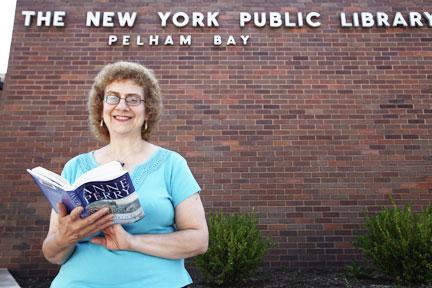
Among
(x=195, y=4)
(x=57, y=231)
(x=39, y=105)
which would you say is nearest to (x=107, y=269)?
(x=57, y=231)

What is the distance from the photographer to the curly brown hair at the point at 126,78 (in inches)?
78.9

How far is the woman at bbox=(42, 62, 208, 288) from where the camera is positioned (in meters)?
1.62

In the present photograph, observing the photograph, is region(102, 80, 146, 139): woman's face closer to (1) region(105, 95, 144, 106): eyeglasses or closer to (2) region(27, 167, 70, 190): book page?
(1) region(105, 95, 144, 106): eyeglasses

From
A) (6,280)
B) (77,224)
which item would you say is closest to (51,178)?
(77,224)

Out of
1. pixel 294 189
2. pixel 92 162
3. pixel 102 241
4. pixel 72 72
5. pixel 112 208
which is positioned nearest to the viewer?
pixel 112 208

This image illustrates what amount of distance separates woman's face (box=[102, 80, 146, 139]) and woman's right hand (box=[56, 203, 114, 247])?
53cm

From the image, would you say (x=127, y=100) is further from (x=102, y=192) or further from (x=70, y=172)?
(x=102, y=192)

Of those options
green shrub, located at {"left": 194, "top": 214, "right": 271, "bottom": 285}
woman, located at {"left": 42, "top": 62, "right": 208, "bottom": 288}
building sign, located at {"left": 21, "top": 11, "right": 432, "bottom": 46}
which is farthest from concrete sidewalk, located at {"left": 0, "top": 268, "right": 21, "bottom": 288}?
building sign, located at {"left": 21, "top": 11, "right": 432, "bottom": 46}

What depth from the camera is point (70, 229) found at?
5.23ft

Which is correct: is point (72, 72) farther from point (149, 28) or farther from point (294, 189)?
point (294, 189)

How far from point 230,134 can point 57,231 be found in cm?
397

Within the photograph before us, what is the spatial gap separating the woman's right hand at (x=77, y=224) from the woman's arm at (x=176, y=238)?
0.05 meters

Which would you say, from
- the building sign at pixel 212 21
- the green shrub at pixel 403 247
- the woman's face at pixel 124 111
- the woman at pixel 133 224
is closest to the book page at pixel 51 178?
the woman at pixel 133 224

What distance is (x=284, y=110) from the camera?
5.61 metres
